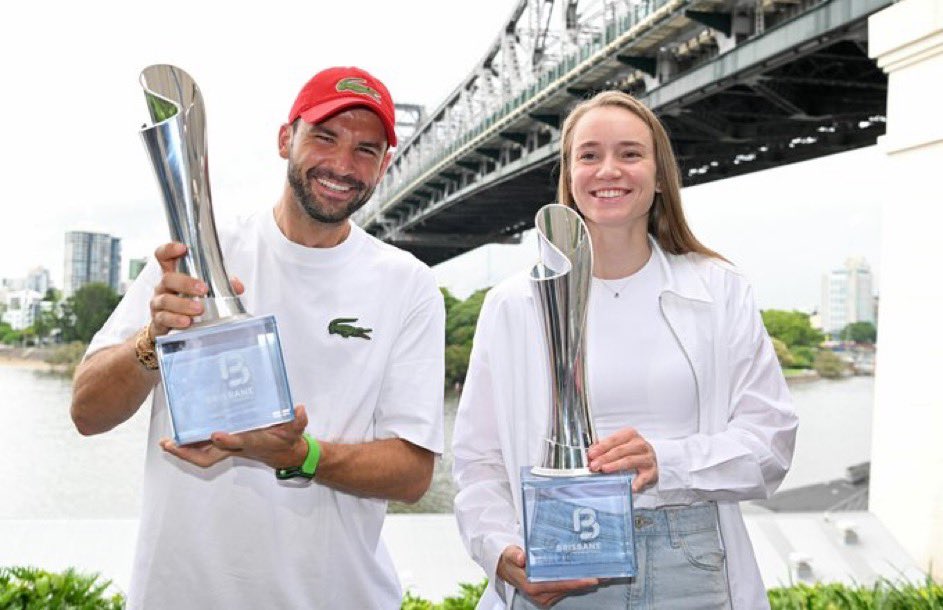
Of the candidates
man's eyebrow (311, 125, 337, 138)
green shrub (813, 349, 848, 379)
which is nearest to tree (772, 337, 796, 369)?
green shrub (813, 349, 848, 379)

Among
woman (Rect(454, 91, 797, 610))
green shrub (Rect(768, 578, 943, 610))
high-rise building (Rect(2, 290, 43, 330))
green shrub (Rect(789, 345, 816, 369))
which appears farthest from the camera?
green shrub (Rect(789, 345, 816, 369))

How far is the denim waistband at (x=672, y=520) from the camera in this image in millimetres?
1394

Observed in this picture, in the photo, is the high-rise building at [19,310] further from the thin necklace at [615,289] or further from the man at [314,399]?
the thin necklace at [615,289]

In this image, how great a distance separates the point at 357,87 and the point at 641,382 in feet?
2.06

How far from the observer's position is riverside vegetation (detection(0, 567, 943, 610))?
115 inches

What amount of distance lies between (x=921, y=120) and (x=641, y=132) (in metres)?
3.50

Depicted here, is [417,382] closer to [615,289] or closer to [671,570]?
[615,289]

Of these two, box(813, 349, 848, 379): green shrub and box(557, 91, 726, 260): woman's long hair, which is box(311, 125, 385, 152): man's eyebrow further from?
box(813, 349, 848, 379): green shrub

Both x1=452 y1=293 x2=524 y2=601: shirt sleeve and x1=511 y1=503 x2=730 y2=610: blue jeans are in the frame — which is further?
x1=452 y1=293 x2=524 y2=601: shirt sleeve

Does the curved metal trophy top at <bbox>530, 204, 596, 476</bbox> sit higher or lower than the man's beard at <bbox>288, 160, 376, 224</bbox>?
lower

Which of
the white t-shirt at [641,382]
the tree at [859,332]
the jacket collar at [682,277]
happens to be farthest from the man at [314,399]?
the tree at [859,332]

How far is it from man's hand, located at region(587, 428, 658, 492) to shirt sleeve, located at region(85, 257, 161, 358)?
711 mm

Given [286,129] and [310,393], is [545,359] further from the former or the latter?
[286,129]

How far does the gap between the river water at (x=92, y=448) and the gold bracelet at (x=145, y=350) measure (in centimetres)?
511
